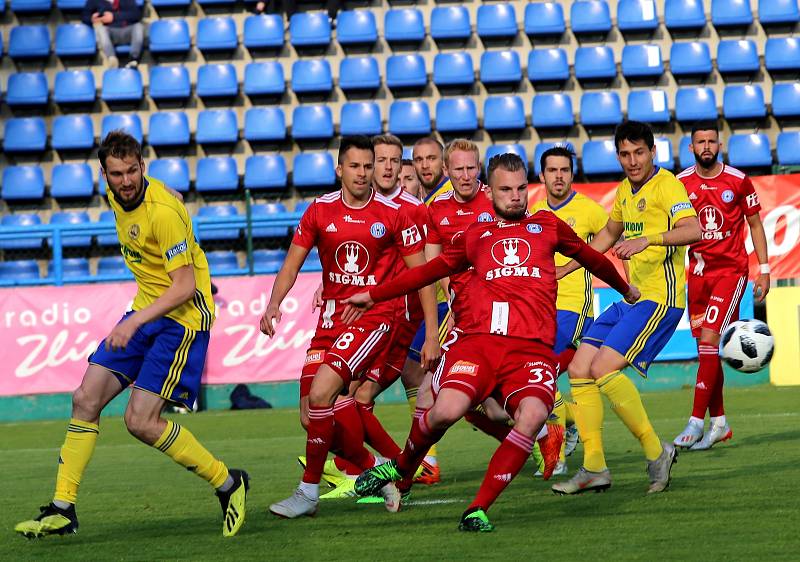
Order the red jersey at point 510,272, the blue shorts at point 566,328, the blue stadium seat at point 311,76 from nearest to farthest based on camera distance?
the red jersey at point 510,272, the blue shorts at point 566,328, the blue stadium seat at point 311,76

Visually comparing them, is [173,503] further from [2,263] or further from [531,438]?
[2,263]

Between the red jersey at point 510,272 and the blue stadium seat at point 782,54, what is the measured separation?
566 inches

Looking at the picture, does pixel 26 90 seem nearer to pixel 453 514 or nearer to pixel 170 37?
pixel 170 37

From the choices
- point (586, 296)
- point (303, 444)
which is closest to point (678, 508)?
point (586, 296)

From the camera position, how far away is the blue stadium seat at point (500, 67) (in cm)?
1939

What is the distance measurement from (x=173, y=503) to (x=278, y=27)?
532 inches

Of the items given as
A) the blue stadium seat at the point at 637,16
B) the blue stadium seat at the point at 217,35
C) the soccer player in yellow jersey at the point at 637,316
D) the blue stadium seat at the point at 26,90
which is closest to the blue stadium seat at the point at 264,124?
the blue stadium seat at the point at 217,35

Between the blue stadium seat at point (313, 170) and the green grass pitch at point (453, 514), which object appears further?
the blue stadium seat at point (313, 170)

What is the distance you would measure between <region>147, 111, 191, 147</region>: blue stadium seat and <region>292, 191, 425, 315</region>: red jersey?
1251 centimetres

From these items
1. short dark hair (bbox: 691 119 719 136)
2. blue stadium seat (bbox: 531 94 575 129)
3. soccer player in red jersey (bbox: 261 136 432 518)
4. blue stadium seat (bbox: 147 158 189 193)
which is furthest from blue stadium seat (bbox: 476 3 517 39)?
soccer player in red jersey (bbox: 261 136 432 518)

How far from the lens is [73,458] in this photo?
20.8ft

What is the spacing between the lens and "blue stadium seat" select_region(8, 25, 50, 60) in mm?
19641

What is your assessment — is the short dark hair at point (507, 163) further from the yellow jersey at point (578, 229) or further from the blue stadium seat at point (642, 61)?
the blue stadium seat at point (642, 61)

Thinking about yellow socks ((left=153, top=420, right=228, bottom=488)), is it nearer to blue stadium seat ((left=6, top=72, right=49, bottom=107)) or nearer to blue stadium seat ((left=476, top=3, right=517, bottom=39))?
blue stadium seat ((left=6, top=72, right=49, bottom=107))
